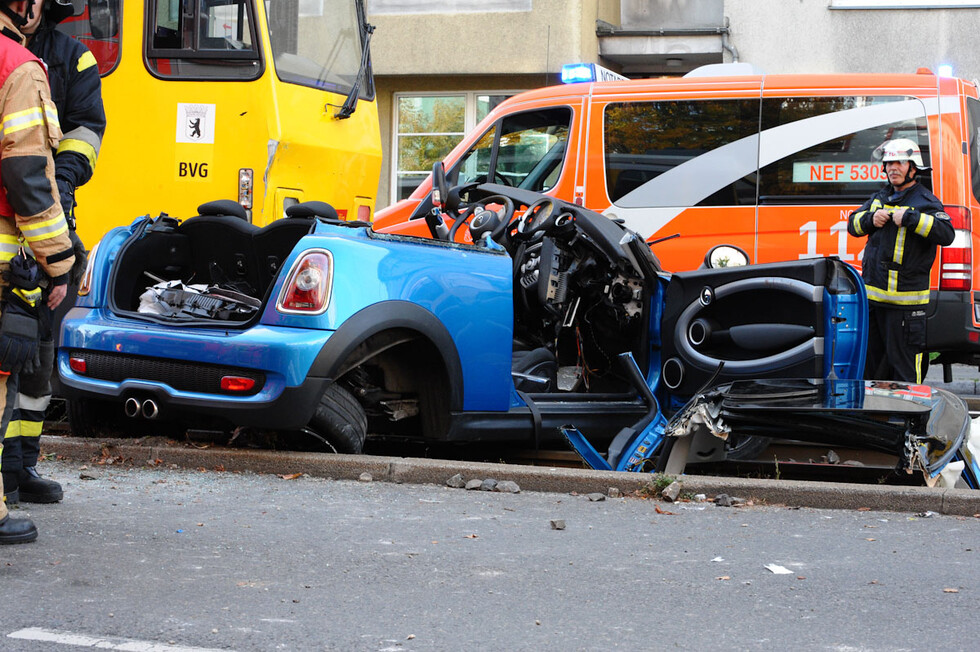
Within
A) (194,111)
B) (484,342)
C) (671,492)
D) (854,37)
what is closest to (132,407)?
(484,342)

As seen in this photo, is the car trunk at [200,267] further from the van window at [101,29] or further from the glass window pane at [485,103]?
the glass window pane at [485,103]

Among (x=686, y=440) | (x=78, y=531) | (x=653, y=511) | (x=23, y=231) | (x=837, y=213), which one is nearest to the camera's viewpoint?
(x=23, y=231)

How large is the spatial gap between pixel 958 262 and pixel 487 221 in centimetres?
381

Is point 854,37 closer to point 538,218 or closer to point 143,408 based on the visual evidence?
point 538,218

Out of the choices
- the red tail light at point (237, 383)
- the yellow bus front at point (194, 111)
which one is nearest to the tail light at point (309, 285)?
the red tail light at point (237, 383)

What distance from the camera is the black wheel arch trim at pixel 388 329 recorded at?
18.0ft

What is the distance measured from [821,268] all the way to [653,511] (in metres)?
1.76

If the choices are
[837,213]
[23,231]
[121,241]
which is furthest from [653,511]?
[837,213]

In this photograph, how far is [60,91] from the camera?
15.7ft

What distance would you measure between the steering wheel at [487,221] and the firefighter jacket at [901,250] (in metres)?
2.42

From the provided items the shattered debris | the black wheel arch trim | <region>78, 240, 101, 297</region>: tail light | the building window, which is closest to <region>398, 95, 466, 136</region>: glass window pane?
the building window

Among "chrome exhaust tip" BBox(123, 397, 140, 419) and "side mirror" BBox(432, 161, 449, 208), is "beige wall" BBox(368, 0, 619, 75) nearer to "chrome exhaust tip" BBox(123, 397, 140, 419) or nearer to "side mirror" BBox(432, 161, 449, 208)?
"side mirror" BBox(432, 161, 449, 208)

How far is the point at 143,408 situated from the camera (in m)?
5.70

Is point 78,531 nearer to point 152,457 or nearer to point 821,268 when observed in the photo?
point 152,457
